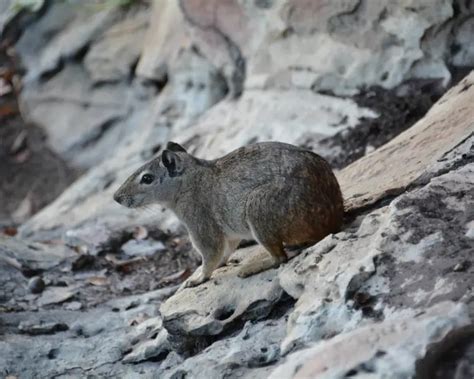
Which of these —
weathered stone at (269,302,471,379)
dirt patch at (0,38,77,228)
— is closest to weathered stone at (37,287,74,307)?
weathered stone at (269,302,471,379)

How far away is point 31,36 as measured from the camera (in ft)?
50.1

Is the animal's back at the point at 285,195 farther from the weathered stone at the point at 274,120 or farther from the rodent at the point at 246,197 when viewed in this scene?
the weathered stone at the point at 274,120

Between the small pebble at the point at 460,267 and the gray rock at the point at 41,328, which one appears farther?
the gray rock at the point at 41,328

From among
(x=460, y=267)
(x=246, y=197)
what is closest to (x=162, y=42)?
(x=246, y=197)

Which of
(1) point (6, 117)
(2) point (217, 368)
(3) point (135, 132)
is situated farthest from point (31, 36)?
(2) point (217, 368)

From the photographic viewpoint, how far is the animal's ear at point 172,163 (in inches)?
257

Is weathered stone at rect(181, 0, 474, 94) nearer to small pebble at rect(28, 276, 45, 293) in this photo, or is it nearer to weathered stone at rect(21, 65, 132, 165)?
small pebble at rect(28, 276, 45, 293)

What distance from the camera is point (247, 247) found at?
7.17 m

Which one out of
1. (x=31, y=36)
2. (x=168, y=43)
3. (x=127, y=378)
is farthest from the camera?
(x=31, y=36)

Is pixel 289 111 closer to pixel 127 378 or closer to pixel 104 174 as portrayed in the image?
pixel 104 174

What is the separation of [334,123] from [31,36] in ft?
25.1

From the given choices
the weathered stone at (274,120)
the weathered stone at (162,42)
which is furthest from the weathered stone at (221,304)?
the weathered stone at (162,42)

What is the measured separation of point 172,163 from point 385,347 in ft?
9.63

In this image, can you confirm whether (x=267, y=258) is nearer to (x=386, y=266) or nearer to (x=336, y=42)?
(x=386, y=266)
